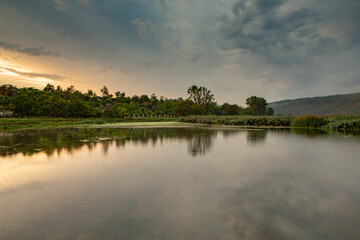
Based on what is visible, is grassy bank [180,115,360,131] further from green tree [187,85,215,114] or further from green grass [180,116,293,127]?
green tree [187,85,215,114]

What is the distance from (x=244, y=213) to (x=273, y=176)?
6.47 ft

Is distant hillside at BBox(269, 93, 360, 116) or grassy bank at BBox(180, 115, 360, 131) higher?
distant hillside at BBox(269, 93, 360, 116)

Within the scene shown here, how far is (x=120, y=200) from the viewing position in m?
3.04

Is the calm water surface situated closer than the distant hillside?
Yes

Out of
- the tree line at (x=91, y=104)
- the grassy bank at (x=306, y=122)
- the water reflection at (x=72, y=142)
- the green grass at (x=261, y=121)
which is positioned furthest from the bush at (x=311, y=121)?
the tree line at (x=91, y=104)

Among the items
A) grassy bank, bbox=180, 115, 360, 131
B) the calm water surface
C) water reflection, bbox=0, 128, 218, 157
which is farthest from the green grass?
the calm water surface

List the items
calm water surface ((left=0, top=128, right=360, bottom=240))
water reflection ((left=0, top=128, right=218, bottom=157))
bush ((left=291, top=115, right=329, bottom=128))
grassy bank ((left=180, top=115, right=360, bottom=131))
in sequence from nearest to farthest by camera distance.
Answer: calm water surface ((left=0, top=128, right=360, bottom=240)), water reflection ((left=0, top=128, right=218, bottom=157)), grassy bank ((left=180, top=115, right=360, bottom=131)), bush ((left=291, top=115, right=329, bottom=128))

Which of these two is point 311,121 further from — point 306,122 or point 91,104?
point 91,104

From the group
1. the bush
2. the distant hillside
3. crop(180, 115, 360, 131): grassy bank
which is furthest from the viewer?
the distant hillside

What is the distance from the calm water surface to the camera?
2.27m

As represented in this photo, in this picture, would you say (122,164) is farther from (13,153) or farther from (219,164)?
(13,153)

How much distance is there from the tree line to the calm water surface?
34608mm

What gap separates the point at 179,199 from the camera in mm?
3094

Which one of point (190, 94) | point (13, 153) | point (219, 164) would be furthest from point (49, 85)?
point (219, 164)
